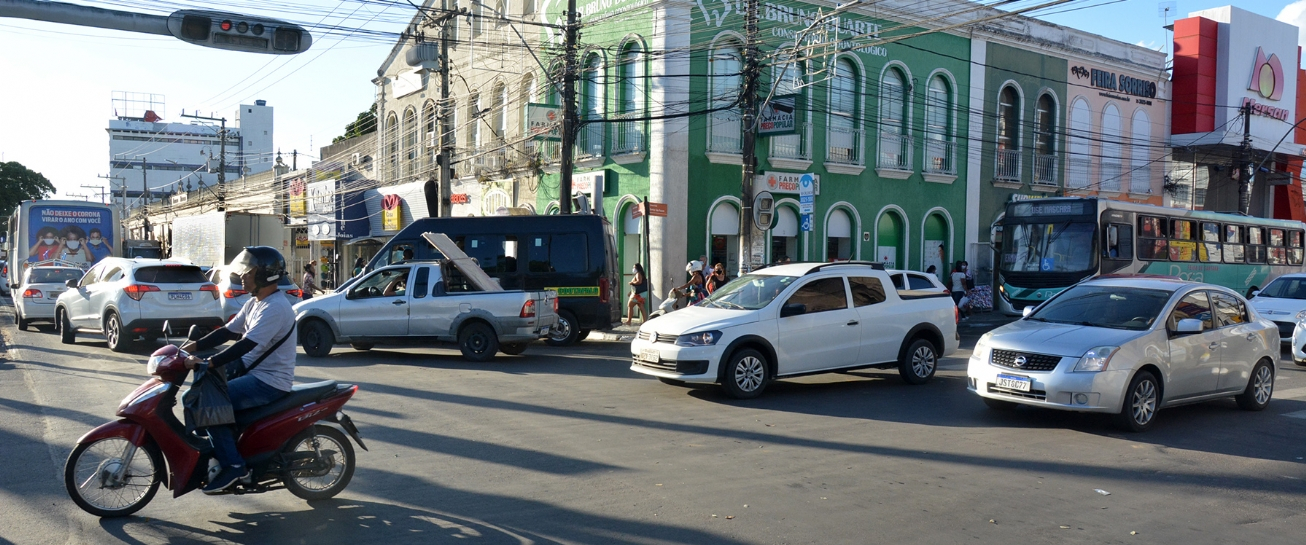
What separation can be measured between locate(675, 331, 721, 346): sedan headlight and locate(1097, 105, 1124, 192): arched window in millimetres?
28232

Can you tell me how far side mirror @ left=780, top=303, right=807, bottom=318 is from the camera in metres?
11.5

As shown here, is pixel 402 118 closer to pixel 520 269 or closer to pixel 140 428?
pixel 520 269

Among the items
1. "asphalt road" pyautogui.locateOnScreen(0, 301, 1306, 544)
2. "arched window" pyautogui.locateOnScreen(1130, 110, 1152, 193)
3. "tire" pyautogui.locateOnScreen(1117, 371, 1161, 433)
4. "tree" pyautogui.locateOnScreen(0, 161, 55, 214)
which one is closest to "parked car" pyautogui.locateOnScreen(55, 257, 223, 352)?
"asphalt road" pyautogui.locateOnScreen(0, 301, 1306, 544)

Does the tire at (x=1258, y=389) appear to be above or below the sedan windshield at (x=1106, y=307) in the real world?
below

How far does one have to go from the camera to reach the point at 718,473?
7477 millimetres

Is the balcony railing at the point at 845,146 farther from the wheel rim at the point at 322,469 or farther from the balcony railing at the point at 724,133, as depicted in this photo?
the wheel rim at the point at 322,469

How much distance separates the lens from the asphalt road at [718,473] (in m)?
5.96

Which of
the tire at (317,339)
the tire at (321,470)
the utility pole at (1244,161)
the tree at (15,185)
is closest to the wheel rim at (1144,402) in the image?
the tire at (321,470)

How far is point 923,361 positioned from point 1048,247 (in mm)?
11320

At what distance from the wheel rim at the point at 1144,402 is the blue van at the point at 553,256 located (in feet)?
35.1

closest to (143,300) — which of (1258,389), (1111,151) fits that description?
(1258,389)

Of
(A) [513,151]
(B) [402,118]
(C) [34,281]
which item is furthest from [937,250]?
(C) [34,281]

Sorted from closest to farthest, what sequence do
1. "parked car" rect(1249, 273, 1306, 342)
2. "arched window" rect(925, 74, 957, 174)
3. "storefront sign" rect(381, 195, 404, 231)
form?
"parked car" rect(1249, 273, 1306, 342) < "arched window" rect(925, 74, 957, 174) < "storefront sign" rect(381, 195, 404, 231)

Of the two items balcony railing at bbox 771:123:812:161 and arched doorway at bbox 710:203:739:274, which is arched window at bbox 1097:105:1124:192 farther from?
arched doorway at bbox 710:203:739:274
